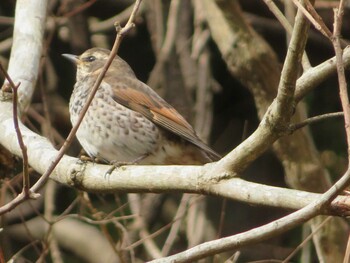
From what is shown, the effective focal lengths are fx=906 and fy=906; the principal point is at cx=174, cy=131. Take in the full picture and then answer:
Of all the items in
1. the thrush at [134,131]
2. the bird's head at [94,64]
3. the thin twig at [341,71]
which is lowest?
the thrush at [134,131]

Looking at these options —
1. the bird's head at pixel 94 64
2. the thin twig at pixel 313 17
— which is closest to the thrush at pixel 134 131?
the bird's head at pixel 94 64

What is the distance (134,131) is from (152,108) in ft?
0.75

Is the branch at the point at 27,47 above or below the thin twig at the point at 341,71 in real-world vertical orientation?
below

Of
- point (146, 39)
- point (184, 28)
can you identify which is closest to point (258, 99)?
point (184, 28)

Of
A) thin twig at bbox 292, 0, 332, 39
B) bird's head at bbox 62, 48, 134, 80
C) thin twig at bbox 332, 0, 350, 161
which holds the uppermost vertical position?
thin twig at bbox 292, 0, 332, 39

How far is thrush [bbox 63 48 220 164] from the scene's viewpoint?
5.14 metres

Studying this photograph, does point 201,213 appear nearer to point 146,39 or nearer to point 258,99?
point 258,99

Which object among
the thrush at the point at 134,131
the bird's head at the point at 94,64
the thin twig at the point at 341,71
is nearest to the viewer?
the thin twig at the point at 341,71

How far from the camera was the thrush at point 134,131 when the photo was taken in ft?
16.9

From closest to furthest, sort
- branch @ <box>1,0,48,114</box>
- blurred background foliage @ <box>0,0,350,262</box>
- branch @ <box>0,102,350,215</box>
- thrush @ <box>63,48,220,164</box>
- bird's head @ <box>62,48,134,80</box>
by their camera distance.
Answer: branch @ <box>0,102,350,215</box>
branch @ <box>1,0,48,114</box>
thrush @ <box>63,48,220,164</box>
bird's head @ <box>62,48,134,80</box>
blurred background foliage @ <box>0,0,350,262</box>

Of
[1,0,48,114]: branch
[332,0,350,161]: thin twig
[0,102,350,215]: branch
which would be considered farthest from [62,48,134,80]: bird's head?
[332,0,350,161]: thin twig

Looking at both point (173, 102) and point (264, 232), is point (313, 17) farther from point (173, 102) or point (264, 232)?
point (173, 102)

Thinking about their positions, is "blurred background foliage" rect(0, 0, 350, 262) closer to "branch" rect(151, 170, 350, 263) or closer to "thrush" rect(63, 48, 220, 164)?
"thrush" rect(63, 48, 220, 164)

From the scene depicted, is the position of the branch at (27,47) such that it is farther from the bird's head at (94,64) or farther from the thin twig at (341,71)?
the thin twig at (341,71)
